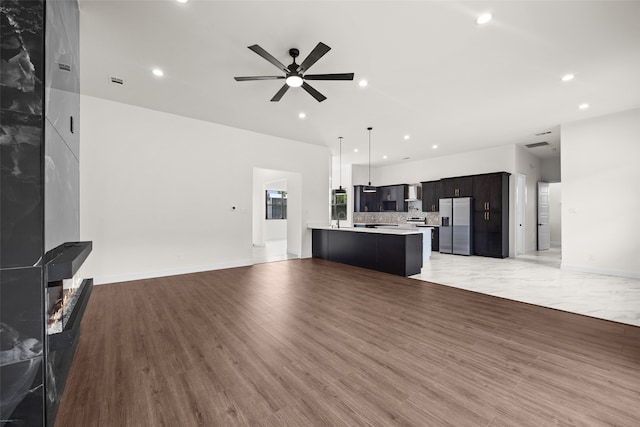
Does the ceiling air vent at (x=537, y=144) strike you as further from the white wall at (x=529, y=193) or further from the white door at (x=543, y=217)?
the white door at (x=543, y=217)

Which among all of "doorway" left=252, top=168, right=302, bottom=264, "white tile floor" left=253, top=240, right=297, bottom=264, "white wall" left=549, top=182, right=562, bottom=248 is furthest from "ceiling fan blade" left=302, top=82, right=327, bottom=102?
"white wall" left=549, top=182, right=562, bottom=248

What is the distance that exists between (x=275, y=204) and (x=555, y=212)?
1086 cm

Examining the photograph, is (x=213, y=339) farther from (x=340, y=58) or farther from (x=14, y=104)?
(x=340, y=58)

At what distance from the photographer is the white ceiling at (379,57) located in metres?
2.60

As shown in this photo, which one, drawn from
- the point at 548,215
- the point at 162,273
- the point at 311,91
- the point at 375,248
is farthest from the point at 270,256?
the point at 548,215

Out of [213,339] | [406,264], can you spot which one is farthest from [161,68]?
[406,264]

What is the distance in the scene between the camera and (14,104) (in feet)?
4.30

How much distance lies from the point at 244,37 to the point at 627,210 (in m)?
7.37

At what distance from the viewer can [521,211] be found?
25.8 feet

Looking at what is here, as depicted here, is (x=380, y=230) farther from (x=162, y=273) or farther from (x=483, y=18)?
(x=162, y=273)

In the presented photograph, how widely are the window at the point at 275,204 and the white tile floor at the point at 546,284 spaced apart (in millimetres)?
6300

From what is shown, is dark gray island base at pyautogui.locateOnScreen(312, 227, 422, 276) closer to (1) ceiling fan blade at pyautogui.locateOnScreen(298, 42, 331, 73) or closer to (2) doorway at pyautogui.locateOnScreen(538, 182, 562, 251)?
(1) ceiling fan blade at pyautogui.locateOnScreen(298, 42, 331, 73)

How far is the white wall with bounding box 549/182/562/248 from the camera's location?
32.6 feet

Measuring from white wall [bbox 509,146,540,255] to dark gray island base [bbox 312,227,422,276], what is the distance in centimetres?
422
